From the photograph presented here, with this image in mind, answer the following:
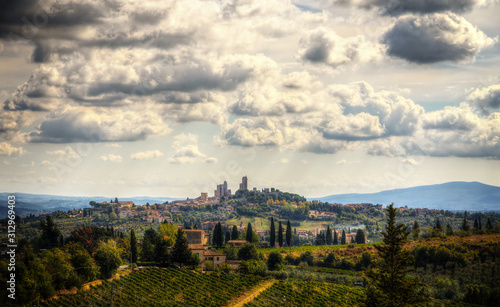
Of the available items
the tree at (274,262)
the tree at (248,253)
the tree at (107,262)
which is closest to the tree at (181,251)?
the tree at (107,262)

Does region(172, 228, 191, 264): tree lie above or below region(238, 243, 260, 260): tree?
above

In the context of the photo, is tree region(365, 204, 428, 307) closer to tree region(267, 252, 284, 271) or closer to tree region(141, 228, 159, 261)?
tree region(267, 252, 284, 271)

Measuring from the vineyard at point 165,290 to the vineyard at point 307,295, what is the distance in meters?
3.54

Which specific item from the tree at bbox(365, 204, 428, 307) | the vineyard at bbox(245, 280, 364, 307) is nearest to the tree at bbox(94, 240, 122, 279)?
the vineyard at bbox(245, 280, 364, 307)

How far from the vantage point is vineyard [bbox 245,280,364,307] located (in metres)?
52.1

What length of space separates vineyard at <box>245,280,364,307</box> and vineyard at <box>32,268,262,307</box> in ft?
11.6

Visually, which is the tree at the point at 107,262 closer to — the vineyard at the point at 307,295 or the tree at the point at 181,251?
the tree at the point at 181,251

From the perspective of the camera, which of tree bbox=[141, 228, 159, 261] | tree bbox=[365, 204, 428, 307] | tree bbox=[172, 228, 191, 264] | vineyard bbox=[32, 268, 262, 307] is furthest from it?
tree bbox=[141, 228, 159, 261]

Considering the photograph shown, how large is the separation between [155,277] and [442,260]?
47628 mm

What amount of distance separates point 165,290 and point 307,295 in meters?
17.4

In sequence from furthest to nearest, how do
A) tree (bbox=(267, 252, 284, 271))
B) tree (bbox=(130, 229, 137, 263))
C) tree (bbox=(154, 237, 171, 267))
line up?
tree (bbox=(130, 229, 137, 263)) < tree (bbox=(267, 252, 284, 271)) < tree (bbox=(154, 237, 171, 267))

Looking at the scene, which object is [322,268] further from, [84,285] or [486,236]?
[84,285]

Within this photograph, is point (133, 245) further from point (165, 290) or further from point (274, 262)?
point (165, 290)

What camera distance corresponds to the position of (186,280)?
57156 mm
